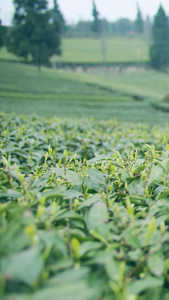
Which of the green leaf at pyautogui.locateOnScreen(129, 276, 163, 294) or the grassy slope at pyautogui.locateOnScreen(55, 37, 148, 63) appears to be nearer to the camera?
the green leaf at pyautogui.locateOnScreen(129, 276, 163, 294)

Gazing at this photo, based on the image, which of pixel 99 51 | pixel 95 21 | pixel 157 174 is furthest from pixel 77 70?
pixel 157 174

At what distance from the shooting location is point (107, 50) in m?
56.7

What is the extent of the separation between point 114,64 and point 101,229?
49618 mm

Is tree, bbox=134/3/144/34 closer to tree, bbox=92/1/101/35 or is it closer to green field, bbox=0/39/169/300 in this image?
tree, bbox=92/1/101/35

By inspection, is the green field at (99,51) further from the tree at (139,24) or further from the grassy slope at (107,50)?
the tree at (139,24)

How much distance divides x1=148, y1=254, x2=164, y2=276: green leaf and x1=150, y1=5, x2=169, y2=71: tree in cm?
4768

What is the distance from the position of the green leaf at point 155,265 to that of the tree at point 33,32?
102ft

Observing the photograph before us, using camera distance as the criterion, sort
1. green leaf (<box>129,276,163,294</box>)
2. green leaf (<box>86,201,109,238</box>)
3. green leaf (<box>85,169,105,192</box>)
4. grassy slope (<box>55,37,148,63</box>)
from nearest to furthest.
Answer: green leaf (<box>129,276,163,294</box>), green leaf (<box>86,201,109,238</box>), green leaf (<box>85,169,105,192</box>), grassy slope (<box>55,37,148,63</box>)

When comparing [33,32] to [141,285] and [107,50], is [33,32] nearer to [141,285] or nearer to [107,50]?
[107,50]

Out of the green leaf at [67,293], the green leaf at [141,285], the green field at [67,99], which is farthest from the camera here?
the green field at [67,99]

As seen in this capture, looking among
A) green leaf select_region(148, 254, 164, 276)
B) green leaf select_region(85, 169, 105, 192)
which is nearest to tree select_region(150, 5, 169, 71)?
green leaf select_region(85, 169, 105, 192)

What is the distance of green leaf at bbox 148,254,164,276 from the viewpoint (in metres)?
0.83

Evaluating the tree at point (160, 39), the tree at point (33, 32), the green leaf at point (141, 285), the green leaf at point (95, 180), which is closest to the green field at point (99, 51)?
the tree at point (160, 39)

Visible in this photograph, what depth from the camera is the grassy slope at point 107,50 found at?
162 feet
